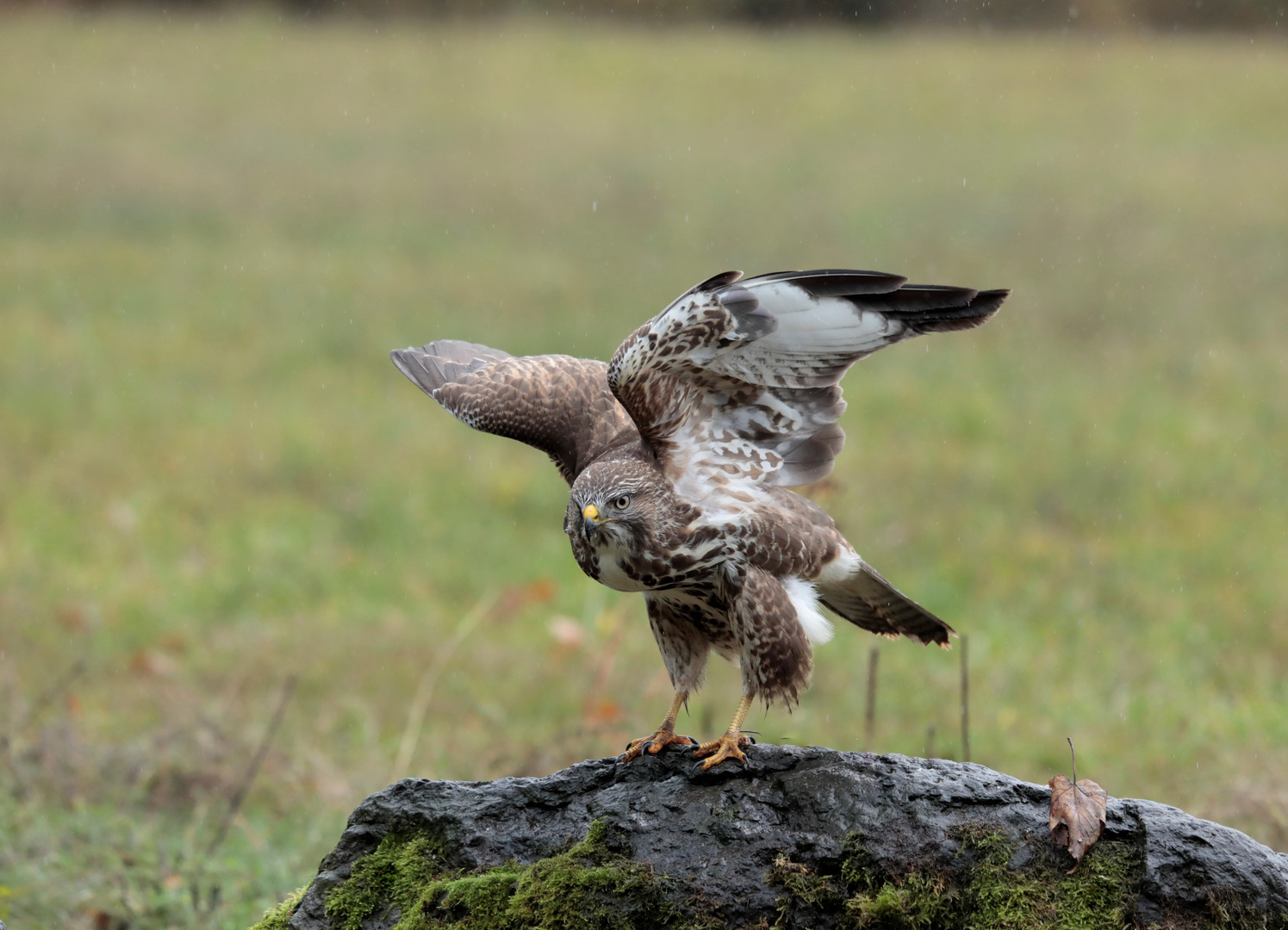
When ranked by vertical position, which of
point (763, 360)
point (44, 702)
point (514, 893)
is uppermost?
point (763, 360)

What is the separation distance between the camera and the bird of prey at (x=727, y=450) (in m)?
3.48

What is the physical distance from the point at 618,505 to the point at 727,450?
545mm

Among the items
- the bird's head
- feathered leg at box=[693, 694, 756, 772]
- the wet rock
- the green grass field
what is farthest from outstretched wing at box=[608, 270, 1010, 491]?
the green grass field

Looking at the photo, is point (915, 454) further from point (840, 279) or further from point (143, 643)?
point (840, 279)

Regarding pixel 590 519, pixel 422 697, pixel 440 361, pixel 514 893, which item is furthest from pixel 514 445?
pixel 514 893

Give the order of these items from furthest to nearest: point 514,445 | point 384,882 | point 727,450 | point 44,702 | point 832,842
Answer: point 514,445 < point 44,702 < point 727,450 < point 384,882 < point 832,842

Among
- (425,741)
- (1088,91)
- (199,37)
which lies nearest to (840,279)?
(425,741)

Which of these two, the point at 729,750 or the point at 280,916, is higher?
the point at 729,750

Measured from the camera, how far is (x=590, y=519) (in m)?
3.47

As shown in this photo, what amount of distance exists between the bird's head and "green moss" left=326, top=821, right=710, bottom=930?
2.44ft

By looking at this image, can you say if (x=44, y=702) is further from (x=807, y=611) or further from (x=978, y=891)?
(x=978, y=891)

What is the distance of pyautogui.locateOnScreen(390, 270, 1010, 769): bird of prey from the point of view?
3.48 metres

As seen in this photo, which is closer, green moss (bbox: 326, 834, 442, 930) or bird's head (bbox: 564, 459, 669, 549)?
green moss (bbox: 326, 834, 442, 930)

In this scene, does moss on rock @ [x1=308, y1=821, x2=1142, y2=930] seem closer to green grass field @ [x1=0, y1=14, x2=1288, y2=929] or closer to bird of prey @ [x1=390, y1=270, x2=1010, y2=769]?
bird of prey @ [x1=390, y1=270, x2=1010, y2=769]
